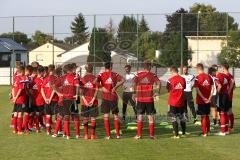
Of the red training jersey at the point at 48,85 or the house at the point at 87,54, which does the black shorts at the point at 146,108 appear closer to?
the red training jersey at the point at 48,85

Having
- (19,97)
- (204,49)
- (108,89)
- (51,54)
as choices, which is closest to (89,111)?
(108,89)

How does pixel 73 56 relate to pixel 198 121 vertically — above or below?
above

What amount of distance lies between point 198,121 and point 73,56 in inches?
1265

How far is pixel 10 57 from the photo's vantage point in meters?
58.8

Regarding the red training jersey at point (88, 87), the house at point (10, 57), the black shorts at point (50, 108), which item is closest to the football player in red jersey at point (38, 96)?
the black shorts at point (50, 108)

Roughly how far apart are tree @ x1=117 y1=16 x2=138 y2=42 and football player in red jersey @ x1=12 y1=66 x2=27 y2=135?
28623mm

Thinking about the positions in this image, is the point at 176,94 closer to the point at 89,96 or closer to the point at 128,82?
the point at 89,96

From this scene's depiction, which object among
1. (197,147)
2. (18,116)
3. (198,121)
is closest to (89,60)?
(198,121)

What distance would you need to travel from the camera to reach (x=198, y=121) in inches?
742

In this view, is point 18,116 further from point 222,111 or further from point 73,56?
point 73,56

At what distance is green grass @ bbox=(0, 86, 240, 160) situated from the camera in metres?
11.4

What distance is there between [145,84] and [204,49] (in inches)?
1334

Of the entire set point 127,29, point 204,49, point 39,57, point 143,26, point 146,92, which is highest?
point 143,26

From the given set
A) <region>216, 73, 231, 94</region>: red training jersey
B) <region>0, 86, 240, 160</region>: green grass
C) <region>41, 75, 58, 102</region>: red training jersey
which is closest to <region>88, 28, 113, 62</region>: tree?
<region>216, 73, 231, 94</region>: red training jersey
